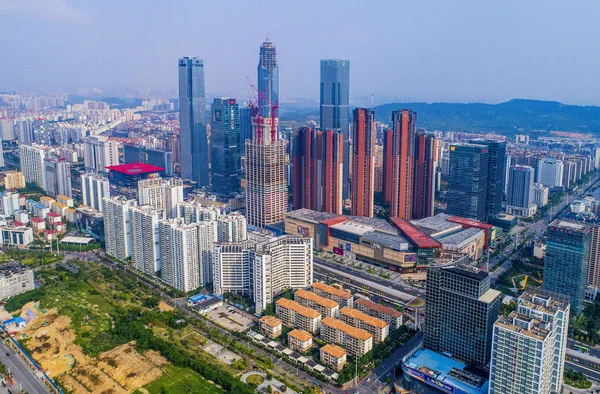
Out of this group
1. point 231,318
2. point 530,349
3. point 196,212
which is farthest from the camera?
point 196,212

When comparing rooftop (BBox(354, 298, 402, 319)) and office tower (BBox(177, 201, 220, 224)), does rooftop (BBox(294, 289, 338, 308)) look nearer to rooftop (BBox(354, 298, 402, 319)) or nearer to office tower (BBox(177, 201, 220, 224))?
rooftop (BBox(354, 298, 402, 319))

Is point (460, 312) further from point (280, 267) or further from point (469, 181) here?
point (469, 181)

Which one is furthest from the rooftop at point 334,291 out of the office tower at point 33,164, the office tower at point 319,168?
the office tower at point 33,164

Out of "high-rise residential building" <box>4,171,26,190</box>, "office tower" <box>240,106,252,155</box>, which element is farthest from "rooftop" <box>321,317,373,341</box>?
"high-rise residential building" <box>4,171,26,190</box>

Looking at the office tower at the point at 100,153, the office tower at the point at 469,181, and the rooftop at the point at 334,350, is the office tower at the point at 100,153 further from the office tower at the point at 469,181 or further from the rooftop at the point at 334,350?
the rooftop at the point at 334,350

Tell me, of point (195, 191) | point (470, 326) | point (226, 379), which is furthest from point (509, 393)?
point (195, 191)

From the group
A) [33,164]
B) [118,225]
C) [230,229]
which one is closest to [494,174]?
[230,229]
